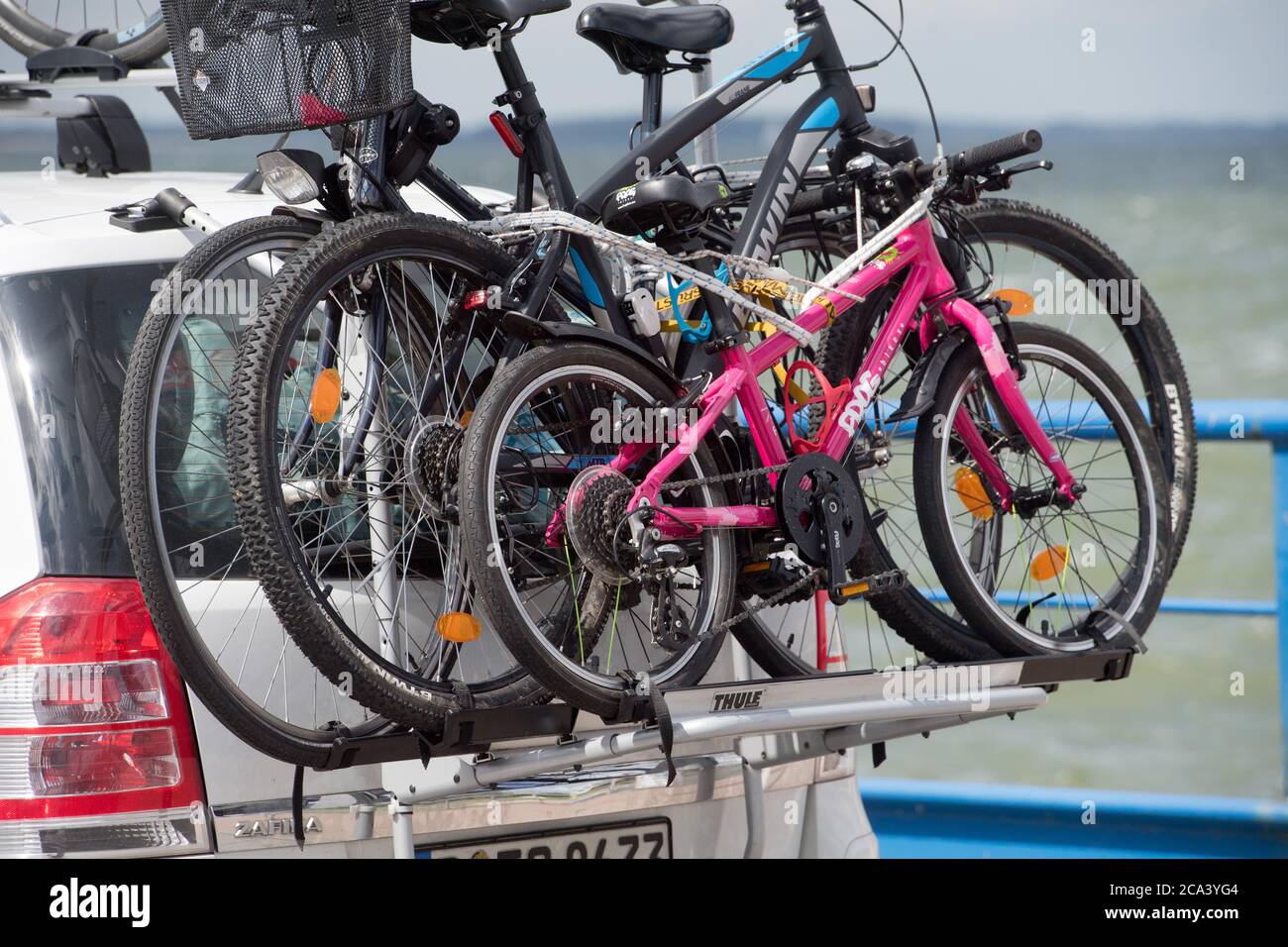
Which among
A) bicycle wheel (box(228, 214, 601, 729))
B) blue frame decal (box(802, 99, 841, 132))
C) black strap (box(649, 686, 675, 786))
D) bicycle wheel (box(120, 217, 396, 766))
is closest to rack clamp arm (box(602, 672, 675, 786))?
black strap (box(649, 686, 675, 786))

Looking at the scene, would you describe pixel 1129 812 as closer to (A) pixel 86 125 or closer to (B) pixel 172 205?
(B) pixel 172 205

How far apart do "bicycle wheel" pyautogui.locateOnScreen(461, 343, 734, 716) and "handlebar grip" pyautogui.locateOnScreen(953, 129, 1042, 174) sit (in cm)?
91

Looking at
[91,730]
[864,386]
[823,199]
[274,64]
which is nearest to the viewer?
[91,730]

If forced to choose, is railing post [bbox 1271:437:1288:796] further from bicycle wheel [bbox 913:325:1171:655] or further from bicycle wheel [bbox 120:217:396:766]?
bicycle wheel [bbox 120:217:396:766]

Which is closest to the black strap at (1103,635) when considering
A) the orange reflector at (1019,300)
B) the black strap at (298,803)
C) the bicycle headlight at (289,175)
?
the orange reflector at (1019,300)

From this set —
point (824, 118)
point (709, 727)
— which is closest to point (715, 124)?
point (824, 118)

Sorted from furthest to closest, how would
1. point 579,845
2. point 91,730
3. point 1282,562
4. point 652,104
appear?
point 1282,562 < point 652,104 < point 579,845 < point 91,730

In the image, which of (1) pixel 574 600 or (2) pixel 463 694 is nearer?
(2) pixel 463 694

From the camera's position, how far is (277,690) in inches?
108

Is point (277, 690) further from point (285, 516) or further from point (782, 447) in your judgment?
point (782, 447)
